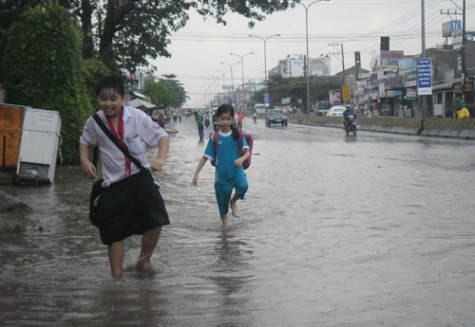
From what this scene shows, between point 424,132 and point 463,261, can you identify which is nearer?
point 463,261

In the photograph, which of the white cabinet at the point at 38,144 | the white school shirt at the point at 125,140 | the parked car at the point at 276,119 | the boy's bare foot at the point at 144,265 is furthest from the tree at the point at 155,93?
the white school shirt at the point at 125,140

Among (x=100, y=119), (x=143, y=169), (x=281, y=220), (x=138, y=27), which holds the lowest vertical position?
(x=281, y=220)

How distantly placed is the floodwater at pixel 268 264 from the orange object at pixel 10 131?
1.21 m

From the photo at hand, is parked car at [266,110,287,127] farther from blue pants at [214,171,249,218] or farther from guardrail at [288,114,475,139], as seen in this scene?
blue pants at [214,171,249,218]

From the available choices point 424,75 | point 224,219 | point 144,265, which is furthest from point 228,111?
point 424,75

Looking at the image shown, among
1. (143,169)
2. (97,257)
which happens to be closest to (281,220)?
(97,257)

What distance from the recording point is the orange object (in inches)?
534

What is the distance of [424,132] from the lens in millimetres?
38219

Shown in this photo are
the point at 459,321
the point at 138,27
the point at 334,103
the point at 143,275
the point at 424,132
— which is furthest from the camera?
the point at 334,103

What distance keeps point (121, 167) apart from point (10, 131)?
8.71m

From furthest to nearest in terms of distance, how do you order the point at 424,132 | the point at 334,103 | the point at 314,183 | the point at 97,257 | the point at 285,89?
the point at 285,89, the point at 334,103, the point at 424,132, the point at 314,183, the point at 97,257

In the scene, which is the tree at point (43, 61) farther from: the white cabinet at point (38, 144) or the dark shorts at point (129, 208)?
the dark shorts at point (129, 208)

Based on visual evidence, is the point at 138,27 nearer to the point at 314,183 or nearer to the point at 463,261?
the point at 314,183

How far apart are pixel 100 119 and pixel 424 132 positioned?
34454mm
